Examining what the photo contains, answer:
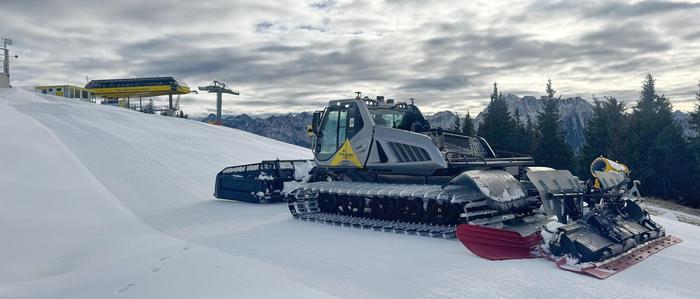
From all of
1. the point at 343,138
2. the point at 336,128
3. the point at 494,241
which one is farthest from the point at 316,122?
the point at 494,241

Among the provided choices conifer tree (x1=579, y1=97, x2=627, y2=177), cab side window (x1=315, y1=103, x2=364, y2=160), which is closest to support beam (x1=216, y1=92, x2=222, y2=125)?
conifer tree (x1=579, y1=97, x2=627, y2=177)

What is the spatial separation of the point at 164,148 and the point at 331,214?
39.6ft

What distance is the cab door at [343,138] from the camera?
1116cm

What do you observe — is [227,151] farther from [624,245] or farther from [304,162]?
[624,245]

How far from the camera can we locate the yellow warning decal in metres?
11.3

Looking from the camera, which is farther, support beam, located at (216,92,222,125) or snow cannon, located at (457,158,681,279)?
support beam, located at (216,92,222,125)

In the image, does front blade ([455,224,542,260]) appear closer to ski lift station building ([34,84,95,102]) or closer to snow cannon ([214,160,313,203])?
snow cannon ([214,160,313,203])

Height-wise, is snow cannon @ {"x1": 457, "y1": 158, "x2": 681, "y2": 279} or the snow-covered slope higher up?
snow cannon @ {"x1": 457, "y1": 158, "x2": 681, "y2": 279}

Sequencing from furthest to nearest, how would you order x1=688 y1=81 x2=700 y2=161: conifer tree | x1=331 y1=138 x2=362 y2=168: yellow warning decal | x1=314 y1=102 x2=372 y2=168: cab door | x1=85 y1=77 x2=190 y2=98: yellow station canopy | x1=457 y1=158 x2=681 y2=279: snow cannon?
x1=85 y1=77 x2=190 y2=98: yellow station canopy
x1=688 y1=81 x2=700 y2=161: conifer tree
x1=331 y1=138 x2=362 y2=168: yellow warning decal
x1=314 y1=102 x2=372 y2=168: cab door
x1=457 y1=158 x2=681 y2=279: snow cannon

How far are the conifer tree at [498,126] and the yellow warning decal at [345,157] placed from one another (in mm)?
39584

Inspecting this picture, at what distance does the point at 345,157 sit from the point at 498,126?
4323 centimetres

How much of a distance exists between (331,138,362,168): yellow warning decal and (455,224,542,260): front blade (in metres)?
4.15

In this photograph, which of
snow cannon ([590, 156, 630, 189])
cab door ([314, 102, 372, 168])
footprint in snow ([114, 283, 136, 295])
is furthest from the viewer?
cab door ([314, 102, 372, 168])

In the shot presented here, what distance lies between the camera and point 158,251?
7.83 m
